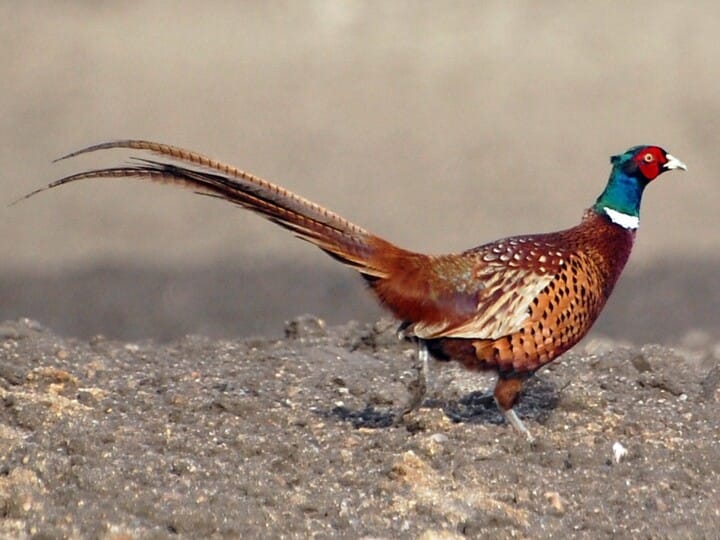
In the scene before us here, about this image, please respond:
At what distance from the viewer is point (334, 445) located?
752cm

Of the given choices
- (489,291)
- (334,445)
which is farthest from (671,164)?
(334,445)

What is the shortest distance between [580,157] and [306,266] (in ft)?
11.5

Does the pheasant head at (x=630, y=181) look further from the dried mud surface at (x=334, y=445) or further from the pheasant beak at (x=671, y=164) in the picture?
the dried mud surface at (x=334, y=445)

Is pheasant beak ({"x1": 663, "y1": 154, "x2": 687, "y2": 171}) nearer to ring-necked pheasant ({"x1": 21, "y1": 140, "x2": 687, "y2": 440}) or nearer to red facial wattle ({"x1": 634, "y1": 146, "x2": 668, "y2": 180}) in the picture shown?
red facial wattle ({"x1": 634, "y1": 146, "x2": 668, "y2": 180})

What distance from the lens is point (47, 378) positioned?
8.25 metres

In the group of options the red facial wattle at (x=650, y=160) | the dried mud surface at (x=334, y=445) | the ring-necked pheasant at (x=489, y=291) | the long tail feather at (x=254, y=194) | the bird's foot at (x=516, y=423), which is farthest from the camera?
the red facial wattle at (x=650, y=160)

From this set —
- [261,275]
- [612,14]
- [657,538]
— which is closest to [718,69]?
[612,14]

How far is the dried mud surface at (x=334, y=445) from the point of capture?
6531mm

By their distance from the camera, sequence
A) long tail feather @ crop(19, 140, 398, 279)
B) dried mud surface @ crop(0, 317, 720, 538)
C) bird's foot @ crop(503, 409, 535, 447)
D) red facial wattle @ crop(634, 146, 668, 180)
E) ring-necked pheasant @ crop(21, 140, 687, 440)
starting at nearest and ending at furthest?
dried mud surface @ crop(0, 317, 720, 538) < long tail feather @ crop(19, 140, 398, 279) < ring-necked pheasant @ crop(21, 140, 687, 440) < bird's foot @ crop(503, 409, 535, 447) < red facial wattle @ crop(634, 146, 668, 180)

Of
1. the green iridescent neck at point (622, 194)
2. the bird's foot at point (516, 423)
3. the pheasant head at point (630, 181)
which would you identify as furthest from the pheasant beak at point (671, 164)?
the bird's foot at point (516, 423)

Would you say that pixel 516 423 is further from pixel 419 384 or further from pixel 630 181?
pixel 630 181

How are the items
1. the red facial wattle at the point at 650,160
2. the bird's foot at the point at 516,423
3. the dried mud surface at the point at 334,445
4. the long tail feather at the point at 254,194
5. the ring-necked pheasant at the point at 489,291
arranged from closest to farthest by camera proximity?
the dried mud surface at the point at 334,445 < the long tail feather at the point at 254,194 < the ring-necked pheasant at the point at 489,291 < the bird's foot at the point at 516,423 < the red facial wattle at the point at 650,160

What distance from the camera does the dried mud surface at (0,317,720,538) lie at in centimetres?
653

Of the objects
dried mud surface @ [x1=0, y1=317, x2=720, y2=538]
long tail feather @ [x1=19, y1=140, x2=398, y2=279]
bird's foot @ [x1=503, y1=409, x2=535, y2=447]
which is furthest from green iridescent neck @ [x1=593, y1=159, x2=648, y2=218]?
A: long tail feather @ [x1=19, y1=140, x2=398, y2=279]
